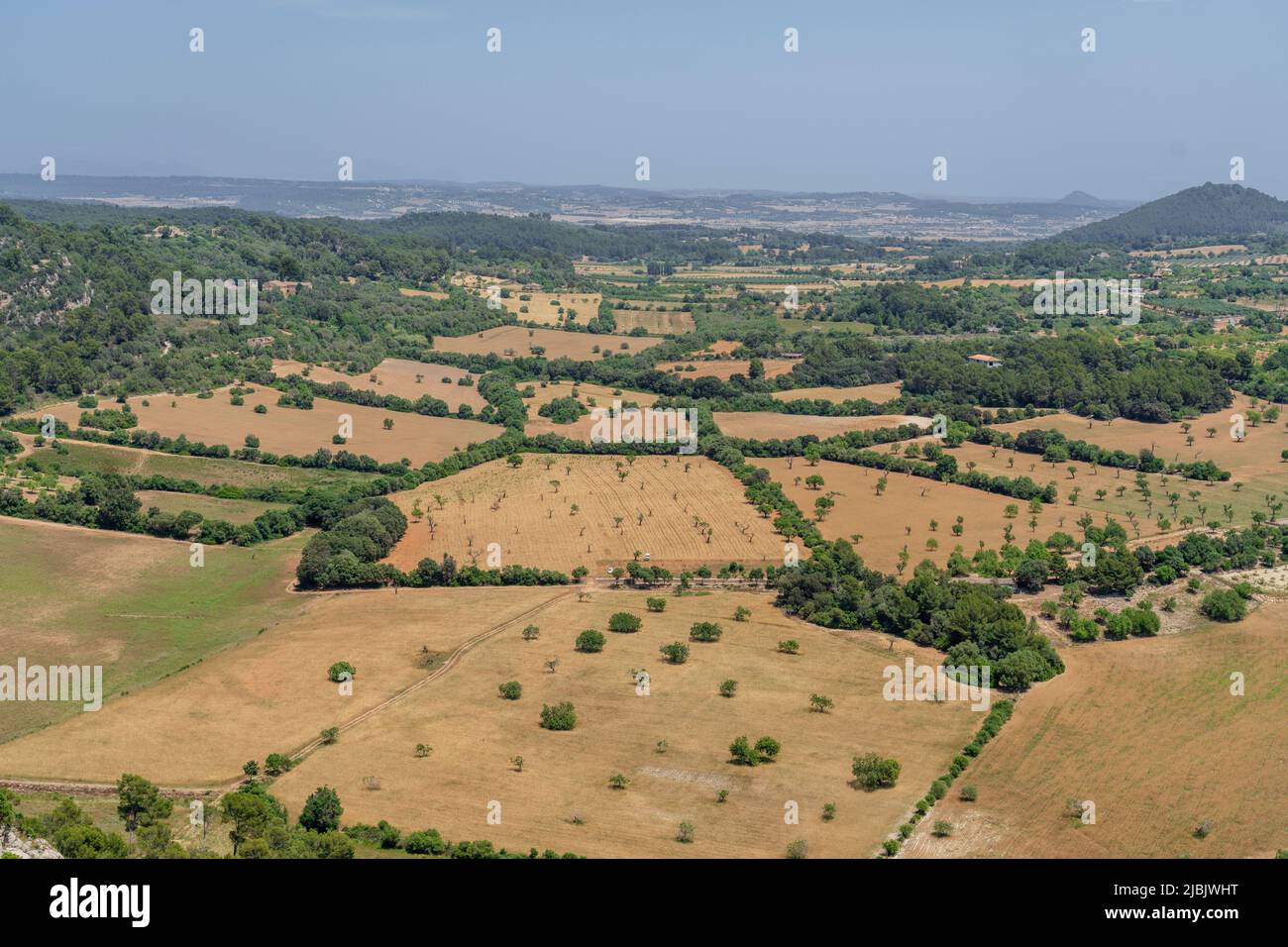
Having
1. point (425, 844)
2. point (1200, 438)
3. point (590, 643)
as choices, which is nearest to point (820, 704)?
point (590, 643)

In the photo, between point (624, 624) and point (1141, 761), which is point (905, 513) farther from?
point (1141, 761)

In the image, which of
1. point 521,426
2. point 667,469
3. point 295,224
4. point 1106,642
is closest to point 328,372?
point 521,426

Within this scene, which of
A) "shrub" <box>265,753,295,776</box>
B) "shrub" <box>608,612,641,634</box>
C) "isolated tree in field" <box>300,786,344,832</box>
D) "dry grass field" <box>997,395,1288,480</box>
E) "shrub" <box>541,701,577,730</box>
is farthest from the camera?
"dry grass field" <box>997,395,1288,480</box>

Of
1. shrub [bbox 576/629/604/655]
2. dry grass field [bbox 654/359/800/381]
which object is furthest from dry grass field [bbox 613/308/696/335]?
shrub [bbox 576/629/604/655]

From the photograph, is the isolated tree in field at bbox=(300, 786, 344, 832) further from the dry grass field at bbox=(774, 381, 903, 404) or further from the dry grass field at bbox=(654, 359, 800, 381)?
the dry grass field at bbox=(654, 359, 800, 381)

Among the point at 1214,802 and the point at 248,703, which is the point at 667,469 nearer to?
the point at 248,703

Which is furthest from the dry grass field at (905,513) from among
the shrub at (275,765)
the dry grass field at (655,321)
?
the dry grass field at (655,321)

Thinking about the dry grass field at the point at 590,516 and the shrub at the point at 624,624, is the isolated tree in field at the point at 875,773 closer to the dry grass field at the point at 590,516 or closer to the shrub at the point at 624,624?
the shrub at the point at 624,624
